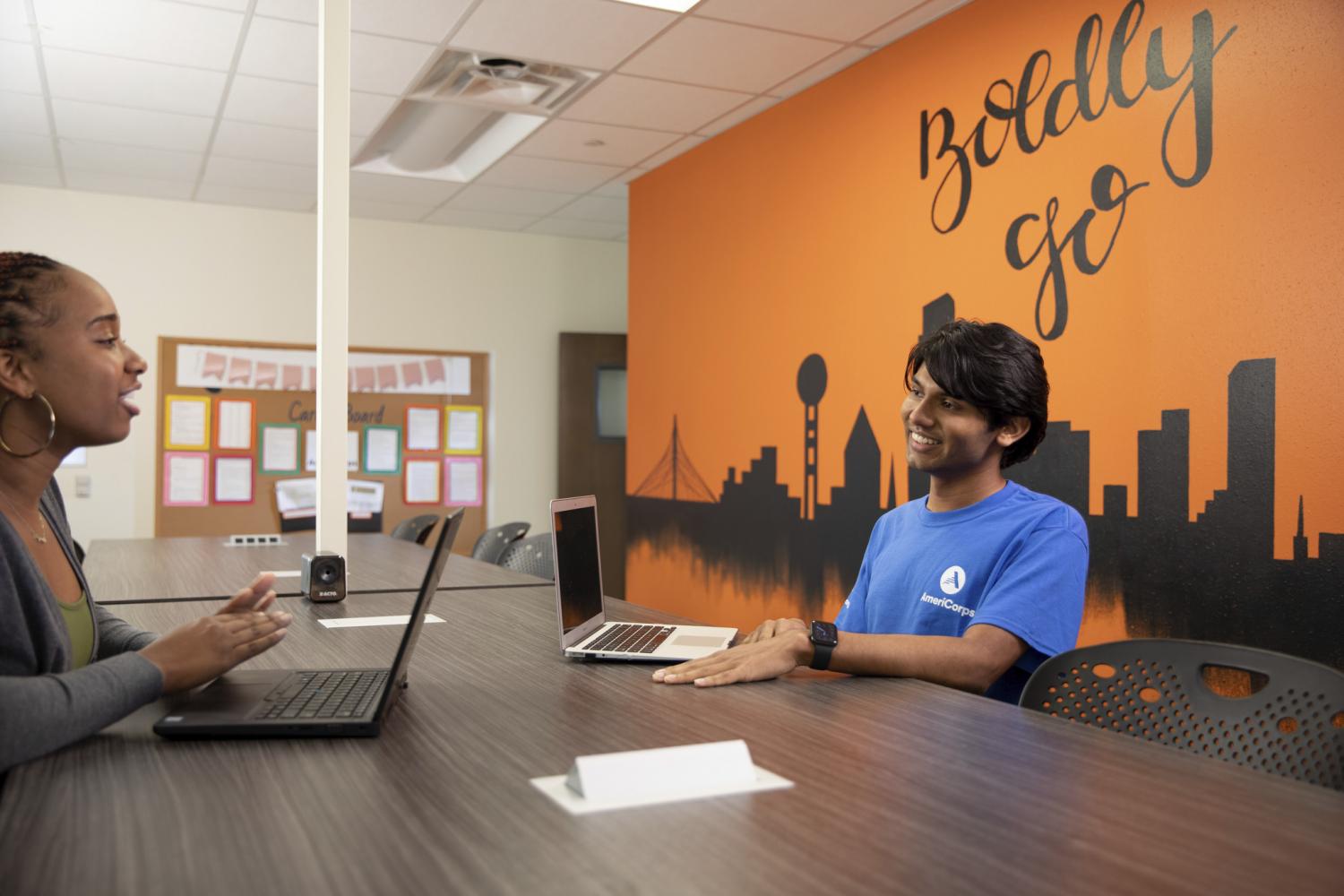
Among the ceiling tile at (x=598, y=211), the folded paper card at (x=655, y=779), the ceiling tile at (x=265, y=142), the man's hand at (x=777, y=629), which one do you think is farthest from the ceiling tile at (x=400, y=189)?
the folded paper card at (x=655, y=779)

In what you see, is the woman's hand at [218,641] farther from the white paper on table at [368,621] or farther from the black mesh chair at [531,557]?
the black mesh chair at [531,557]

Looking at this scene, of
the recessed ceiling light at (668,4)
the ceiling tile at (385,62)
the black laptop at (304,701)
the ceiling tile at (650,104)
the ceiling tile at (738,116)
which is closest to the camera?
the black laptop at (304,701)

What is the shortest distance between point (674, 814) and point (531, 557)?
8.61ft

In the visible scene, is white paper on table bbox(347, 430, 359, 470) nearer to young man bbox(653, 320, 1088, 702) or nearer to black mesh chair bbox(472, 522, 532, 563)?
black mesh chair bbox(472, 522, 532, 563)

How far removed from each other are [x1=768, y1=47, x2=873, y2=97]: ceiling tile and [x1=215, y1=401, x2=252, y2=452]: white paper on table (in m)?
4.04

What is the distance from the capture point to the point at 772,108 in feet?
15.7

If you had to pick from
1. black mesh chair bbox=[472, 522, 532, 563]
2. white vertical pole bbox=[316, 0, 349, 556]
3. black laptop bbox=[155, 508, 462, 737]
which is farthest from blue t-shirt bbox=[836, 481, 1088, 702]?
black mesh chair bbox=[472, 522, 532, 563]

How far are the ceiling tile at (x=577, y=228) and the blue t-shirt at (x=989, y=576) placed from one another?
5256 millimetres

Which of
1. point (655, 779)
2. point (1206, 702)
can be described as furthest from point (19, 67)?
point (1206, 702)

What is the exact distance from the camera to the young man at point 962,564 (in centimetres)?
162

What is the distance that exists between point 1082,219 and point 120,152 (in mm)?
4718

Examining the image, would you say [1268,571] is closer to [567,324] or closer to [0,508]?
Answer: [0,508]

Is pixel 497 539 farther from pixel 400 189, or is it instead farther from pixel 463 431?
pixel 463 431

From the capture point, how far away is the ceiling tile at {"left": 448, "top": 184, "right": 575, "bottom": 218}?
6.26 meters
